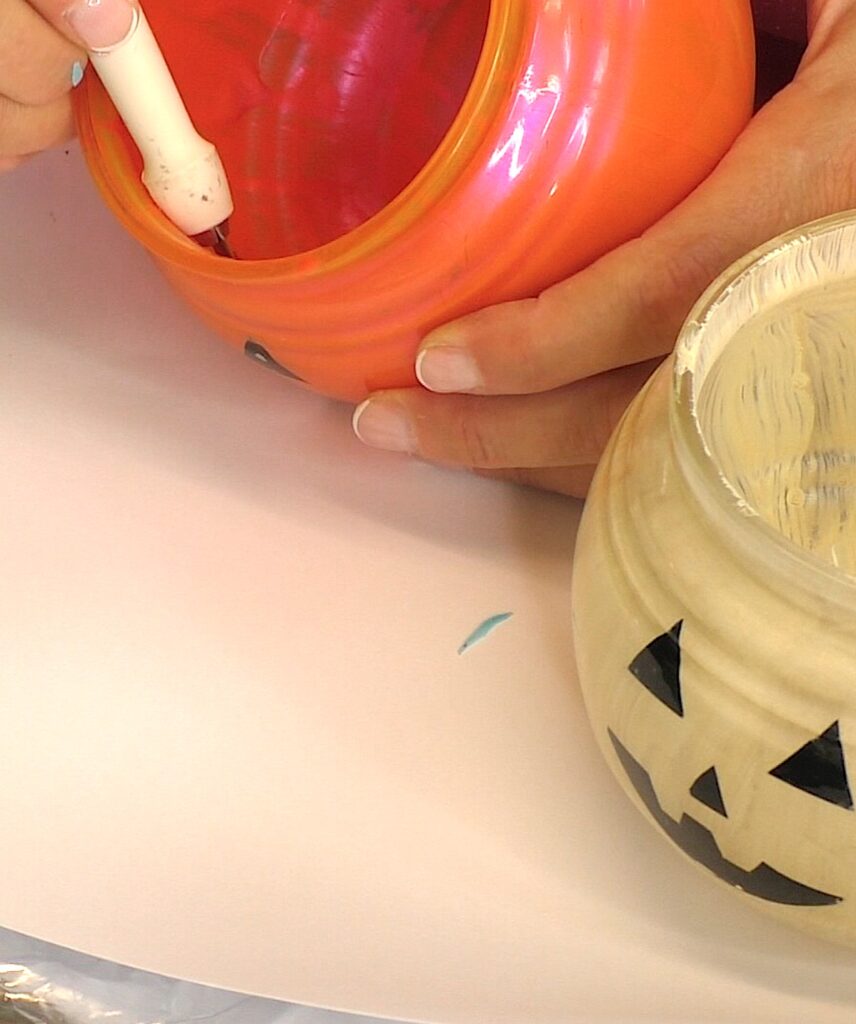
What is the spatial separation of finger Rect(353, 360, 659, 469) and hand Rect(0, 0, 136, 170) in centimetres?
14

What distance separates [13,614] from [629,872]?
21 centimetres

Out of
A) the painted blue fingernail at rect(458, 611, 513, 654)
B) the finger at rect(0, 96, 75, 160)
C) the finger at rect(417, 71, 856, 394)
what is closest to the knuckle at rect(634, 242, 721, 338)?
the finger at rect(417, 71, 856, 394)

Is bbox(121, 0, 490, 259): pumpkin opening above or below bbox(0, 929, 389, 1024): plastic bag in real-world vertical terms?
above

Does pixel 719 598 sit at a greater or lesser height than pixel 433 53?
lesser

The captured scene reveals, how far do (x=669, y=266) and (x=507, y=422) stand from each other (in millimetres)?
78

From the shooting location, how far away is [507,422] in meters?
0.40

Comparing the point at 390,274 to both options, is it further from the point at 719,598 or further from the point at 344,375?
the point at 719,598

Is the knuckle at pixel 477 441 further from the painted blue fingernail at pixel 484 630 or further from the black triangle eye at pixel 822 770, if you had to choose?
the black triangle eye at pixel 822 770

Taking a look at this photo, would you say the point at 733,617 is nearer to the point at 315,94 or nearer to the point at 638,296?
the point at 638,296

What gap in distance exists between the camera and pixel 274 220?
49cm

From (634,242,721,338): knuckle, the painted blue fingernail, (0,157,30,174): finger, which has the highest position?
(0,157,30,174): finger

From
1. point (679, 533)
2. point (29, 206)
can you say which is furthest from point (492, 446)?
point (29, 206)

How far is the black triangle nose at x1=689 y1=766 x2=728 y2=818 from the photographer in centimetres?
25

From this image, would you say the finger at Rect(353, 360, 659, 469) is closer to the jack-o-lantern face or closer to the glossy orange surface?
the glossy orange surface
